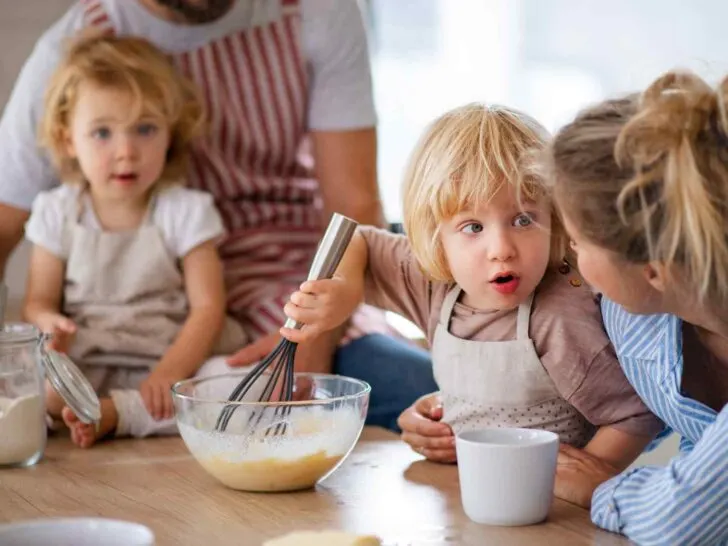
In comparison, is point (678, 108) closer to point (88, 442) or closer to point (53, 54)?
point (88, 442)

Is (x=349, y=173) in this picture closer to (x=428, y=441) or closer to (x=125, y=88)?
(x=125, y=88)

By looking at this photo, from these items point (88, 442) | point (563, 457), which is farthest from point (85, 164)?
point (563, 457)

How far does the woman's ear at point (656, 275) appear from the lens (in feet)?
3.01

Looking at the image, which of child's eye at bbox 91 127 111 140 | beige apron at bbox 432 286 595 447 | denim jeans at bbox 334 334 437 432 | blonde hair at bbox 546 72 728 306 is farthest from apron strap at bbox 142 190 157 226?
blonde hair at bbox 546 72 728 306

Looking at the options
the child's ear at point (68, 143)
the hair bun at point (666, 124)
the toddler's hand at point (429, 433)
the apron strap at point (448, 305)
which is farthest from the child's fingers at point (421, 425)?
the child's ear at point (68, 143)

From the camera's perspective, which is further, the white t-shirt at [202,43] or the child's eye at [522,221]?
the white t-shirt at [202,43]

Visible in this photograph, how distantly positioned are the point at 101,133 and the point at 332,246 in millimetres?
645

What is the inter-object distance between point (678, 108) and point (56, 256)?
3.52 feet


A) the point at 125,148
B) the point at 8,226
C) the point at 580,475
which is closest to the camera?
the point at 580,475

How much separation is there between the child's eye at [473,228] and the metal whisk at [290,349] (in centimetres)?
12

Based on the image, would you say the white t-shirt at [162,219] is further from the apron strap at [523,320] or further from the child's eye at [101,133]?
the apron strap at [523,320]

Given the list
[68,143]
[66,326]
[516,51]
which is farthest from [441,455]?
[516,51]

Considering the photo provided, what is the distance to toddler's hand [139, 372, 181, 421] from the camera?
152cm

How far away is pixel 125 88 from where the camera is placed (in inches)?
65.7
